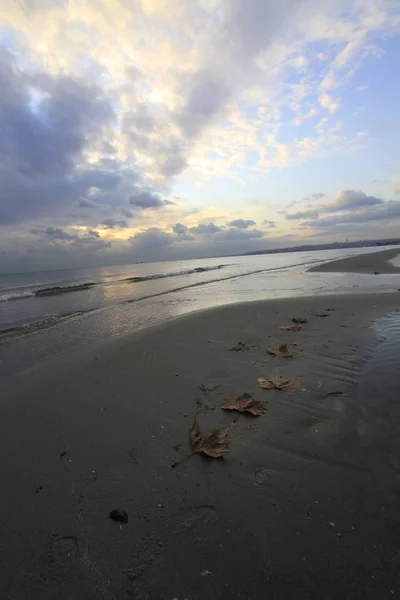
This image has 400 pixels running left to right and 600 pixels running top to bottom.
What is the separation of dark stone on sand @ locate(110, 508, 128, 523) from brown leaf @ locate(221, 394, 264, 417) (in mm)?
2167

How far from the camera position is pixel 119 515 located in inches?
110

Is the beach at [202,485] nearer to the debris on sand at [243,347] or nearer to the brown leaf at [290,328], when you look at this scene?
the debris on sand at [243,347]

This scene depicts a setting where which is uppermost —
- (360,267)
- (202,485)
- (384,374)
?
(202,485)

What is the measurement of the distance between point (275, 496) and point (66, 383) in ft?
16.1

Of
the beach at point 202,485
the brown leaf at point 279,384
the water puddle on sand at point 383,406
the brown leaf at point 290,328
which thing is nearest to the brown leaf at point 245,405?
the beach at point 202,485

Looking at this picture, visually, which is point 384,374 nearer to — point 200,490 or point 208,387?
point 208,387

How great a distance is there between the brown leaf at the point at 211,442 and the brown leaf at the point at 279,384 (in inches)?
58.2

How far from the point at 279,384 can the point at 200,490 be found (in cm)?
267

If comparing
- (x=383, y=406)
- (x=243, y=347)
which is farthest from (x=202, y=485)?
(x=243, y=347)

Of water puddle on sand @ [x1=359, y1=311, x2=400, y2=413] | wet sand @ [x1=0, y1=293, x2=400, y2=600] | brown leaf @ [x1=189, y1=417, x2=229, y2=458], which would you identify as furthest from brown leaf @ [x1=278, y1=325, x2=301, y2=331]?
brown leaf @ [x1=189, y1=417, x2=229, y2=458]

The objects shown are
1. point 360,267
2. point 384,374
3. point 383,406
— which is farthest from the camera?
point 360,267

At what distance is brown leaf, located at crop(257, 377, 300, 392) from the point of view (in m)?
5.17

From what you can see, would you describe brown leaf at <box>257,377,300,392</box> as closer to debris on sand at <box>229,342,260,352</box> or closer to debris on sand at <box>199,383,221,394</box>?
debris on sand at <box>199,383,221,394</box>

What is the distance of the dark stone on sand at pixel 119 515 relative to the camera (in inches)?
109
